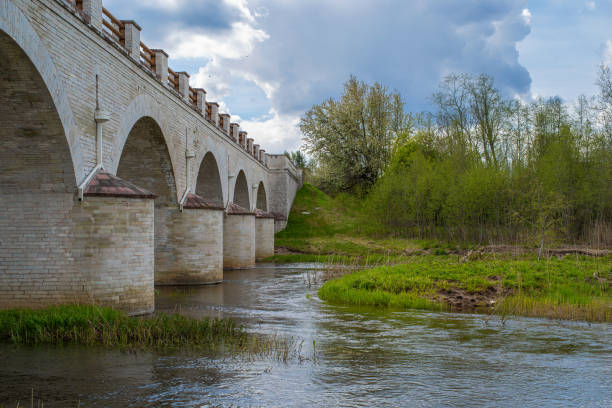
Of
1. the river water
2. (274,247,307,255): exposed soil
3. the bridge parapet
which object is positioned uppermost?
the bridge parapet

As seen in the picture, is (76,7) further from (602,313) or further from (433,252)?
(433,252)

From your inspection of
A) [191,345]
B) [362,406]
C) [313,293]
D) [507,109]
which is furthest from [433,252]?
[362,406]

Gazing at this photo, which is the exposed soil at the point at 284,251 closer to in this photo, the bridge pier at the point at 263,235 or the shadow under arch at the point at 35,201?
the bridge pier at the point at 263,235

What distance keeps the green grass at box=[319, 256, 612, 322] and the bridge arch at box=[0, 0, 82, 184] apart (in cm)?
817

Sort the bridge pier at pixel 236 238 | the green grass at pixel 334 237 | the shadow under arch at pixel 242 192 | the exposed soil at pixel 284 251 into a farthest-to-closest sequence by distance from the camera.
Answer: the exposed soil at pixel 284 251, the shadow under arch at pixel 242 192, the green grass at pixel 334 237, the bridge pier at pixel 236 238

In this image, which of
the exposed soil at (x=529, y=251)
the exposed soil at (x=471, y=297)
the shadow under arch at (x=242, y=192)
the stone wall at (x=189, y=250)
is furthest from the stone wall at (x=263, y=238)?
the exposed soil at (x=471, y=297)

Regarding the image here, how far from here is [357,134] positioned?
51844 millimetres

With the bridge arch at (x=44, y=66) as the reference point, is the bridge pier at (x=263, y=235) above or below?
below

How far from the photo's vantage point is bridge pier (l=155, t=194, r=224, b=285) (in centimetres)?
2092

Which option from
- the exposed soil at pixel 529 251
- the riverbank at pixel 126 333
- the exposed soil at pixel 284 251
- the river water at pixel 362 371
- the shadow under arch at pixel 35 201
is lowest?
the river water at pixel 362 371

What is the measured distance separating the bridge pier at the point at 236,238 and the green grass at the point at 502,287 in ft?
39.8

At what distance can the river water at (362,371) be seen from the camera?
7227mm

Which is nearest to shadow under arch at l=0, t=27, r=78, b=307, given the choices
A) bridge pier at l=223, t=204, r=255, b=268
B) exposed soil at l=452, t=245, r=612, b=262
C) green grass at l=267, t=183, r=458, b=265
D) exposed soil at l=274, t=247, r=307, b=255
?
Answer: exposed soil at l=452, t=245, r=612, b=262

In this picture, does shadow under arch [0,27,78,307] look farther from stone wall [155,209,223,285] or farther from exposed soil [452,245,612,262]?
exposed soil [452,245,612,262]
